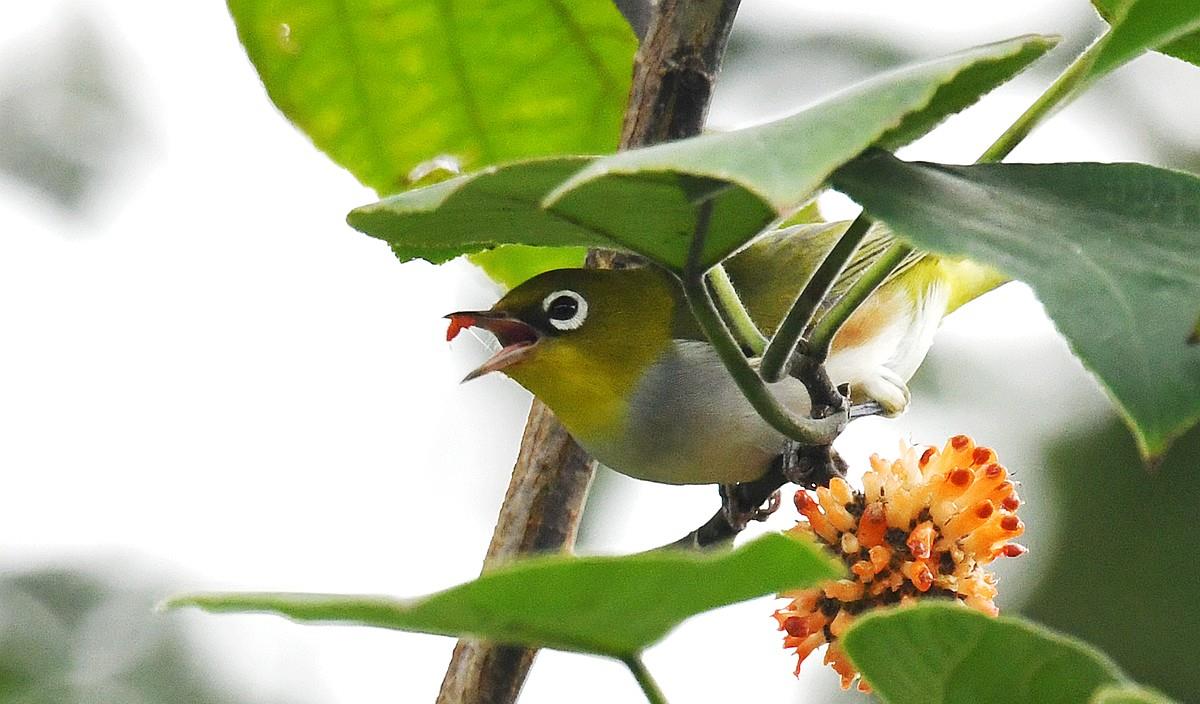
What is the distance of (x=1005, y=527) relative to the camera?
1564mm

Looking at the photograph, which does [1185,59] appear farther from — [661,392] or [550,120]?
[550,120]

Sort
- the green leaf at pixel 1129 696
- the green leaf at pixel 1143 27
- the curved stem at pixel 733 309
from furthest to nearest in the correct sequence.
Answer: the curved stem at pixel 733 309, the green leaf at pixel 1143 27, the green leaf at pixel 1129 696

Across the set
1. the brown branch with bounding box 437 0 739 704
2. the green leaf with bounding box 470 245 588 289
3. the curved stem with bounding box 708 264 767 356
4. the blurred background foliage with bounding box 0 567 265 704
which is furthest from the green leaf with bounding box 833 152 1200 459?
the blurred background foliage with bounding box 0 567 265 704

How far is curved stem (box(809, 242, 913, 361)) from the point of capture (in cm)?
107

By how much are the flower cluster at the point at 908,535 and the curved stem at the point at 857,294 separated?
35 centimetres

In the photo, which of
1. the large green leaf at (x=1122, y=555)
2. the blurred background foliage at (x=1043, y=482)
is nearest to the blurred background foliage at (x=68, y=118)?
the blurred background foliage at (x=1043, y=482)

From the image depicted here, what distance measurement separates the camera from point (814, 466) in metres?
1.61

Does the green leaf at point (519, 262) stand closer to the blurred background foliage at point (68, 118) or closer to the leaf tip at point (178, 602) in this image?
the leaf tip at point (178, 602)

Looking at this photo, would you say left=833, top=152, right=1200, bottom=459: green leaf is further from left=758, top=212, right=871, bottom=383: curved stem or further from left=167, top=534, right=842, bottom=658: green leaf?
left=167, top=534, right=842, bottom=658: green leaf

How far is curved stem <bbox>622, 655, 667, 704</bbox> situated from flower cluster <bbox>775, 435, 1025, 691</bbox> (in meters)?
0.63

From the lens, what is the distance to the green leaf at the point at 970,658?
86cm

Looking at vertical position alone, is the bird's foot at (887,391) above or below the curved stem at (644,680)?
below

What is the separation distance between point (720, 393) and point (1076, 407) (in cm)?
462

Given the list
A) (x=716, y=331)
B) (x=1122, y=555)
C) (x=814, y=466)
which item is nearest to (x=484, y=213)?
(x=716, y=331)
